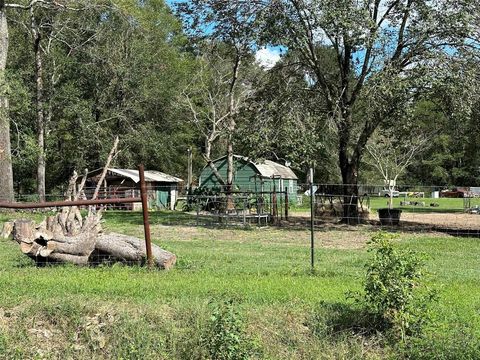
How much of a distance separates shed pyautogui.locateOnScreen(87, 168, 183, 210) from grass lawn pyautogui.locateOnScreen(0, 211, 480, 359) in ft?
82.2

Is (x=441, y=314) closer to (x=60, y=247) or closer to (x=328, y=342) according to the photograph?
(x=328, y=342)

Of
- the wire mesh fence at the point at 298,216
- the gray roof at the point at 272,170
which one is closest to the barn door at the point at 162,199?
the wire mesh fence at the point at 298,216

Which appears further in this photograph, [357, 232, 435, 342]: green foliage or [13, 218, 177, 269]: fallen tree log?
[13, 218, 177, 269]: fallen tree log

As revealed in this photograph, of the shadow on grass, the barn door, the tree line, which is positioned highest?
the tree line

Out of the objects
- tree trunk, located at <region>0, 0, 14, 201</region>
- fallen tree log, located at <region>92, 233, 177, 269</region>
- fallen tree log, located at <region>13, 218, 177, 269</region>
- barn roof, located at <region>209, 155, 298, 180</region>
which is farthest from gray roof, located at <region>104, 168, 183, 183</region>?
fallen tree log, located at <region>92, 233, 177, 269</region>

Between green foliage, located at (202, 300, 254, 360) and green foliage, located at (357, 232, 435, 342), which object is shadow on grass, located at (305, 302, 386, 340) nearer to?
green foliage, located at (357, 232, 435, 342)

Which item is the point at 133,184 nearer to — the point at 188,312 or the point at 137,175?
the point at 137,175

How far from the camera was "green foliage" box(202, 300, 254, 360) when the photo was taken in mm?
5695

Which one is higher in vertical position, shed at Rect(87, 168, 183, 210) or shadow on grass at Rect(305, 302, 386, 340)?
shed at Rect(87, 168, 183, 210)

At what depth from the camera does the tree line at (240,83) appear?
20.3 meters

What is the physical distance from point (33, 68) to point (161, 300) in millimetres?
32793

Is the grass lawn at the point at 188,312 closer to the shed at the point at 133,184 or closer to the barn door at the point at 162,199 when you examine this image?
the shed at the point at 133,184

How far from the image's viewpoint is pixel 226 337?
224 inches

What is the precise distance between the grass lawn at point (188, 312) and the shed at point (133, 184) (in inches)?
986
